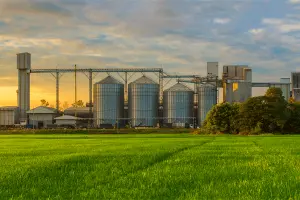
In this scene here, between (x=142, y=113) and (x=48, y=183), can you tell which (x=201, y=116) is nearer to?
(x=142, y=113)

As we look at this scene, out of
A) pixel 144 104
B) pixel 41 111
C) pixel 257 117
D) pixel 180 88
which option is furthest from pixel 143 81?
pixel 257 117

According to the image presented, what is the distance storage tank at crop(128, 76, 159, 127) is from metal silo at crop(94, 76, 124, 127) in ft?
14.0

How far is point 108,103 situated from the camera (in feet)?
474

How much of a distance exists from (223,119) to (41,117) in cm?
7147

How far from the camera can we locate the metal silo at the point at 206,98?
474 feet

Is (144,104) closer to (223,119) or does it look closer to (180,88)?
(180,88)

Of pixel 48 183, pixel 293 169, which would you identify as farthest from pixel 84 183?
pixel 293 169

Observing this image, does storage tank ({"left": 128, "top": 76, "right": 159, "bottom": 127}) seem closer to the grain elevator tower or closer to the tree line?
the grain elevator tower

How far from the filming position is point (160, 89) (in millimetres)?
151750

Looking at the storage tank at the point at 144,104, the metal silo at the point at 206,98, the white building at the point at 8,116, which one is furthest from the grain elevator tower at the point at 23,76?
the metal silo at the point at 206,98

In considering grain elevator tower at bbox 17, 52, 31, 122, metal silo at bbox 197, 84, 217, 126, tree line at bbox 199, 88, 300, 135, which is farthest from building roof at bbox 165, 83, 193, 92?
grain elevator tower at bbox 17, 52, 31, 122

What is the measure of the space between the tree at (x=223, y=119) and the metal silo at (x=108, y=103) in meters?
47.7

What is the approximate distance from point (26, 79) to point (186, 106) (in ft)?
171

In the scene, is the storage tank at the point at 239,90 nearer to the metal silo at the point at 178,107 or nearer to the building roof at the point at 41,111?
the metal silo at the point at 178,107
